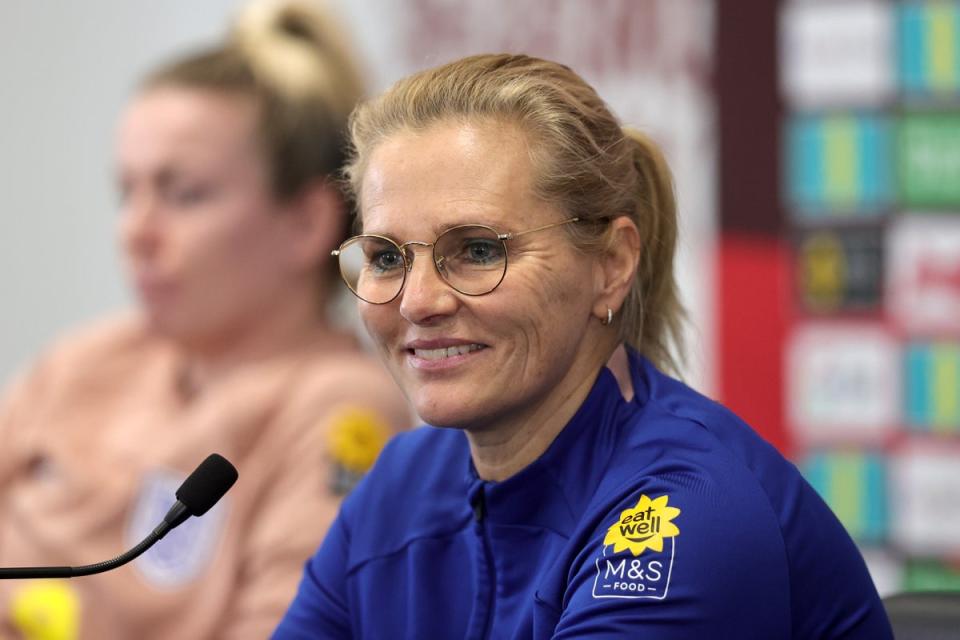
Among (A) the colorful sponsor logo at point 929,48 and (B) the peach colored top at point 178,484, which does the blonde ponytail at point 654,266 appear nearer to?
(B) the peach colored top at point 178,484

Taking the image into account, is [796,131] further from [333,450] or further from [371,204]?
[371,204]

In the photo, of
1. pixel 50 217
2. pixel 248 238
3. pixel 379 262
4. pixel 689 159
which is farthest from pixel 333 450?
pixel 50 217

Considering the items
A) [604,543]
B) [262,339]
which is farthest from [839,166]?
[604,543]

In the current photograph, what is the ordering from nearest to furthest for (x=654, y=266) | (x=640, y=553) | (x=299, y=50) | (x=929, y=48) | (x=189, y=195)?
(x=640, y=553) < (x=654, y=266) < (x=189, y=195) < (x=299, y=50) < (x=929, y=48)

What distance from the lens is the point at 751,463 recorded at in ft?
3.18

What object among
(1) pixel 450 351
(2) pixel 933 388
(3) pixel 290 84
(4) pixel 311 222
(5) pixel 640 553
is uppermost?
A: (3) pixel 290 84

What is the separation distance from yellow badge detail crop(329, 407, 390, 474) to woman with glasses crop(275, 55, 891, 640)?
0.56m

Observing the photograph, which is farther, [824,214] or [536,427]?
[824,214]

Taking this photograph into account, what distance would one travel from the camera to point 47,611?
1.78 metres

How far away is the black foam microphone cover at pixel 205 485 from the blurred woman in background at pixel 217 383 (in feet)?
2.17

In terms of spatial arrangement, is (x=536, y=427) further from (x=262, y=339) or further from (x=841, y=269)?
(x=841, y=269)

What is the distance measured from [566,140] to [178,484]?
0.96 meters

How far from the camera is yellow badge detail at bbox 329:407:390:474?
1.68 m

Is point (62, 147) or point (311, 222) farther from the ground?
point (62, 147)
